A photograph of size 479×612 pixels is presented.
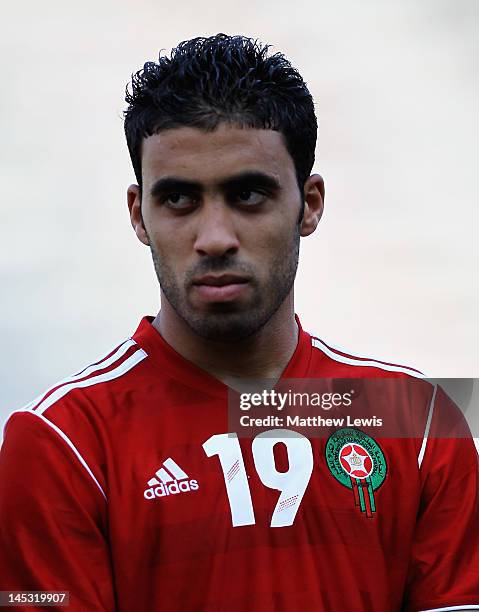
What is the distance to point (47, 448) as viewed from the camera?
13.7ft

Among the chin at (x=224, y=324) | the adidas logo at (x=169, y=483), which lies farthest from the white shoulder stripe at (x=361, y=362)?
the adidas logo at (x=169, y=483)

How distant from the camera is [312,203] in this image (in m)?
5.03

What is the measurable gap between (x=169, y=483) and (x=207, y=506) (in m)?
0.20

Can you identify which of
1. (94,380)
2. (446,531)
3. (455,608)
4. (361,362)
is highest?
(361,362)

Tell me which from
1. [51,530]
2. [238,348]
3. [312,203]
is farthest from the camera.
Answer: [312,203]

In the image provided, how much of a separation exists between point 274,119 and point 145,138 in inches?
26.1

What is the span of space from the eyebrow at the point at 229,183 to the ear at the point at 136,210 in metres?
0.41

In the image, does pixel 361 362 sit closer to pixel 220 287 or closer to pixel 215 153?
pixel 220 287

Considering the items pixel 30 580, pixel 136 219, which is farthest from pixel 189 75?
pixel 30 580

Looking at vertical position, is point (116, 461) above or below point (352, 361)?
below

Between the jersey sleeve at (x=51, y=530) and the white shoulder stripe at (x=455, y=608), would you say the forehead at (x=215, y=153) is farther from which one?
the white shoulder stripe at (x=455, y=608)

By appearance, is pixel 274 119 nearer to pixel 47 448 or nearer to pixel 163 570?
pixel 47 448

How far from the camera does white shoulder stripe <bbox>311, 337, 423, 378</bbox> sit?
517 centimetres

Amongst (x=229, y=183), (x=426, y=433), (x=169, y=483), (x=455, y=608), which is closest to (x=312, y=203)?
(x=229, y=183)
